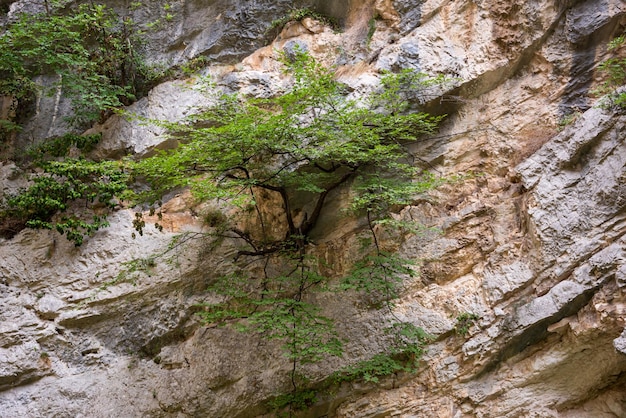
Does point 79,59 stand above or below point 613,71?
above

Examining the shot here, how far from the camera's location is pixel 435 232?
6.53m

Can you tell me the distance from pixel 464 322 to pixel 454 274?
71cm

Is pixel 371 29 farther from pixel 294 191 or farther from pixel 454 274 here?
pixel 454 274

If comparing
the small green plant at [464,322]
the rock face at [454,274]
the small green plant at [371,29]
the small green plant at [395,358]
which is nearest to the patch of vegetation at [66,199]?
the rock face at [454,274]

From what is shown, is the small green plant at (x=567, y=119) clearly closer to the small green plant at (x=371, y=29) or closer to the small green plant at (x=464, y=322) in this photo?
the small green plant at (x=464, y=322)

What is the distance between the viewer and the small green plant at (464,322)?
5.75m

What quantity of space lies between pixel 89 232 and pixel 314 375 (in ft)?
13.8

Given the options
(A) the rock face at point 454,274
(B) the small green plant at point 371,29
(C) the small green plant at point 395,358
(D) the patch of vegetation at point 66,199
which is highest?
(B) the small green plant at point 371,29

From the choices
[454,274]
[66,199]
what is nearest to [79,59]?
[66,199]

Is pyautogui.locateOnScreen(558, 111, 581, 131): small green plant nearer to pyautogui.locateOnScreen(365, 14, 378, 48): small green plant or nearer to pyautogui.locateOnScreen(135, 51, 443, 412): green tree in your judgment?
pyautogui.locateOnScreen(135, 51, 443, 412): green tree

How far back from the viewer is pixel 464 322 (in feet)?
19.0

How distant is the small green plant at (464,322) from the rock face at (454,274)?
0.12 ft

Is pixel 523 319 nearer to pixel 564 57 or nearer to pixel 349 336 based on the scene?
pixel 349 336

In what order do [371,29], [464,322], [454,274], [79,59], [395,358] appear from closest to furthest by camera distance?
1. [464,322]
2. [395,358]
3. [454,274]
4. [371,29]
5. [79,59]
